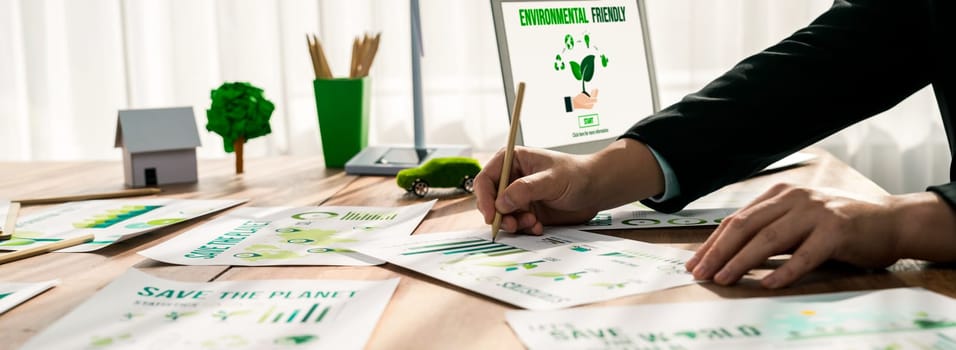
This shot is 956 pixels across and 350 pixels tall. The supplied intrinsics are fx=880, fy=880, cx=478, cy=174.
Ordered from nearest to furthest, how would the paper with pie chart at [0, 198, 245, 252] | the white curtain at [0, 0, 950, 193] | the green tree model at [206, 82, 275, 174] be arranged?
the paper with pie chart at [0, 198, 245, 252]
the green tree model at [206, 82, 275, 174]
the white curtain at [0, 0, 950, 193]

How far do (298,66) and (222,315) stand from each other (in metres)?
1.94

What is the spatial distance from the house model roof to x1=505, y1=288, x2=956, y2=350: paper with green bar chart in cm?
89

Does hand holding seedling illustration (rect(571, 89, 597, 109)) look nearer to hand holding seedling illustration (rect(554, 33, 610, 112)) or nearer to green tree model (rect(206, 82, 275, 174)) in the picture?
hand holding seedling illustration (rect(554, 33, 610, 112))

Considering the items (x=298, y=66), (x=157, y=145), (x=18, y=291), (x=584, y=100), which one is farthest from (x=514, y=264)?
(x=298, y=66)

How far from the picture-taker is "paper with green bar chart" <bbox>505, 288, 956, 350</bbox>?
0.52 m

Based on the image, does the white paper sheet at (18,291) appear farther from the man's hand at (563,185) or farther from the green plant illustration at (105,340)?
the man's hand at (563,185)

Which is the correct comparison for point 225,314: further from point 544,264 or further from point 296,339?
point 544,264

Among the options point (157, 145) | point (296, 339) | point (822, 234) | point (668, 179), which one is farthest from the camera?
point (157, 145)

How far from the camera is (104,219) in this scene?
1025 millimetres

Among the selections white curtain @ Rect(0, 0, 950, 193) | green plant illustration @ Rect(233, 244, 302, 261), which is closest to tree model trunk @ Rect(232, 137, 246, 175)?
green plant illustration @ Rect(233, 244, 302, 261)

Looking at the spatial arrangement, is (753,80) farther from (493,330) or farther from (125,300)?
(125,300)

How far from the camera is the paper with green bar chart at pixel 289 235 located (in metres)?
0.80

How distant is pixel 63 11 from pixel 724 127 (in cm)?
226

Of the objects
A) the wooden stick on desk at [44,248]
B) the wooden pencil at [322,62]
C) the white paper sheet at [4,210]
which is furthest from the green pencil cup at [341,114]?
the wooden stick on desk at [44,248]
